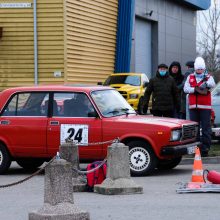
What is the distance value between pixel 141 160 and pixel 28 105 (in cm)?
242

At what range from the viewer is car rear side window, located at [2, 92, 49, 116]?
13.4m

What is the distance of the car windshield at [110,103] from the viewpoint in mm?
13078

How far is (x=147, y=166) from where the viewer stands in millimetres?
12602

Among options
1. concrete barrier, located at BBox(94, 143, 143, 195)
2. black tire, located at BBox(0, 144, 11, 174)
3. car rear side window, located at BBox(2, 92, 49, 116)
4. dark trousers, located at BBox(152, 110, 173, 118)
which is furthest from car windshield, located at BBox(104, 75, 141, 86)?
concrete barrier, located at BBox(94, 143, 143, 195)

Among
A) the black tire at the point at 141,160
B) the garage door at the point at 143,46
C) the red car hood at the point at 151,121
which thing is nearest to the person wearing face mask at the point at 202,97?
the red car hood at the point at 151,121

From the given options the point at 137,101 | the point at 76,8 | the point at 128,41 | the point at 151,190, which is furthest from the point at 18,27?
the point at 151,190

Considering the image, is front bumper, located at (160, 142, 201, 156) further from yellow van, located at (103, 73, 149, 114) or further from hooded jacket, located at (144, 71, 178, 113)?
yellow van, located at (103, 73, 149, 114)

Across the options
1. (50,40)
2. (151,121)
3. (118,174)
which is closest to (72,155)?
(118,174)

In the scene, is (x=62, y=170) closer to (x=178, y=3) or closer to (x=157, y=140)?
(x=157, y=140)

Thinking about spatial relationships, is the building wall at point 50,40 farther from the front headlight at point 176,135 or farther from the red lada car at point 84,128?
the front headlight at point 176,135

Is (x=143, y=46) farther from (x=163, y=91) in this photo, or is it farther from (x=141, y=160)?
(x=141, y=160)

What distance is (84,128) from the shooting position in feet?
42.1

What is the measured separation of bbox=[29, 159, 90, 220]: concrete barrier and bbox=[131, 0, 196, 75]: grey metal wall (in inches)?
1045

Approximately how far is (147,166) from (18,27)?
14204 mm
